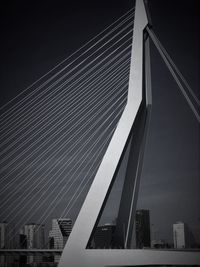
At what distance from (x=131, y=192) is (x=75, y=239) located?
190 cm

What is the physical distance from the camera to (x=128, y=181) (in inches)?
346

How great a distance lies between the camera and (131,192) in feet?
28.5

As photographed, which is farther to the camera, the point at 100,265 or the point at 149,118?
the point at 149,118

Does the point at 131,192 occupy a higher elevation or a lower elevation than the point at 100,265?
higher

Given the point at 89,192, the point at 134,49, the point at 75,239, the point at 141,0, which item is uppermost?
the point at 141,0

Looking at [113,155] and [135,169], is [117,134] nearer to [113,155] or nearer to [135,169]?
[113,155]

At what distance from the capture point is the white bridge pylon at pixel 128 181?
21.9ft

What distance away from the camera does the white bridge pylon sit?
668 centimetres

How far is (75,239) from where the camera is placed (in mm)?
7270

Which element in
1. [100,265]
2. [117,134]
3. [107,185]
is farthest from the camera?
[117,134]

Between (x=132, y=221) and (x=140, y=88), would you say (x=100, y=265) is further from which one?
(x=140, y=88)

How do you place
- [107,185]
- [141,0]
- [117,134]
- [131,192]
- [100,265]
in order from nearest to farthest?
[100,265] → [107,185] → [117,134] → [131,192] → [141,0]

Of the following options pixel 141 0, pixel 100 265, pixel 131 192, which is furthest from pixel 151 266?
pixel 141 0

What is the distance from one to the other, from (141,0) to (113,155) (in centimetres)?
414
